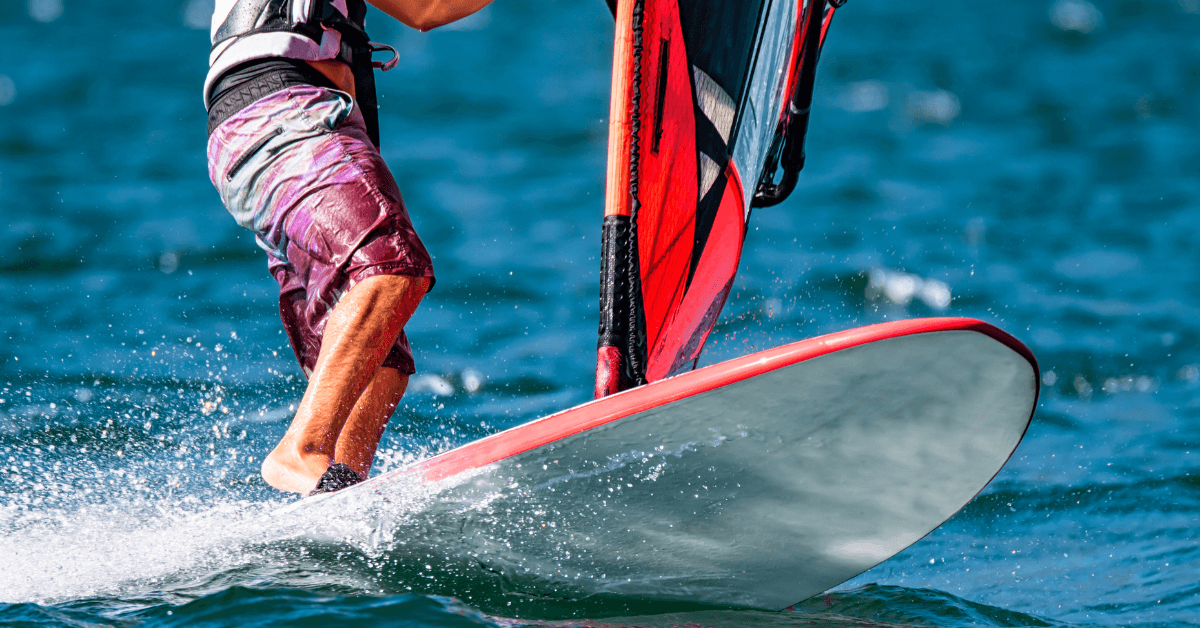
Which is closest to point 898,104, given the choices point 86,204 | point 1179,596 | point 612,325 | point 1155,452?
point 1155,452

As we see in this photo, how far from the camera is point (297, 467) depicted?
2453 mm

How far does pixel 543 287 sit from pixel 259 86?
15.8 feet

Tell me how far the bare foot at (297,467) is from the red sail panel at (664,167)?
2.73ft

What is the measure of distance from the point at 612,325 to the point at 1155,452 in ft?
10.8

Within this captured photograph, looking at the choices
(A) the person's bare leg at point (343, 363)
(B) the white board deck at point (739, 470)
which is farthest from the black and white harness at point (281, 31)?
(B) the white board deck at point (739, 470)

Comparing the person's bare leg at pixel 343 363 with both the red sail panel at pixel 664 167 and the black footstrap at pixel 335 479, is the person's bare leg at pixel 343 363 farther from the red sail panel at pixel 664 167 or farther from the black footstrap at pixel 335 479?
the red sail panel at pixel 664 167

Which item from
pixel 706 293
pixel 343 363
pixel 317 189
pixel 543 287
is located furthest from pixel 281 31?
pixel 543 287

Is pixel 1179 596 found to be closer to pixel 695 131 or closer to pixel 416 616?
pixel 695 131

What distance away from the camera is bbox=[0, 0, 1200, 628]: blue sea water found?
259cm

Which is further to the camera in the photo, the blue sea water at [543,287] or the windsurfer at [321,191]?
the blue sea water at [543,287]

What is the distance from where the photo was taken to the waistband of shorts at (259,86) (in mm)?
2551

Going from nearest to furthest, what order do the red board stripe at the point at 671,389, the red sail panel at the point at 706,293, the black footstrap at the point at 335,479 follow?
the red board stripe at the point at 671,389, the black footstrap at the point at 335,479, the red sail panel at the point at 706,293

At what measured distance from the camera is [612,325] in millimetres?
2484

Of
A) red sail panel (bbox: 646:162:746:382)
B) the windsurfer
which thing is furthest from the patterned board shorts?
red sail panel (bbox: 646:162:746:382)
